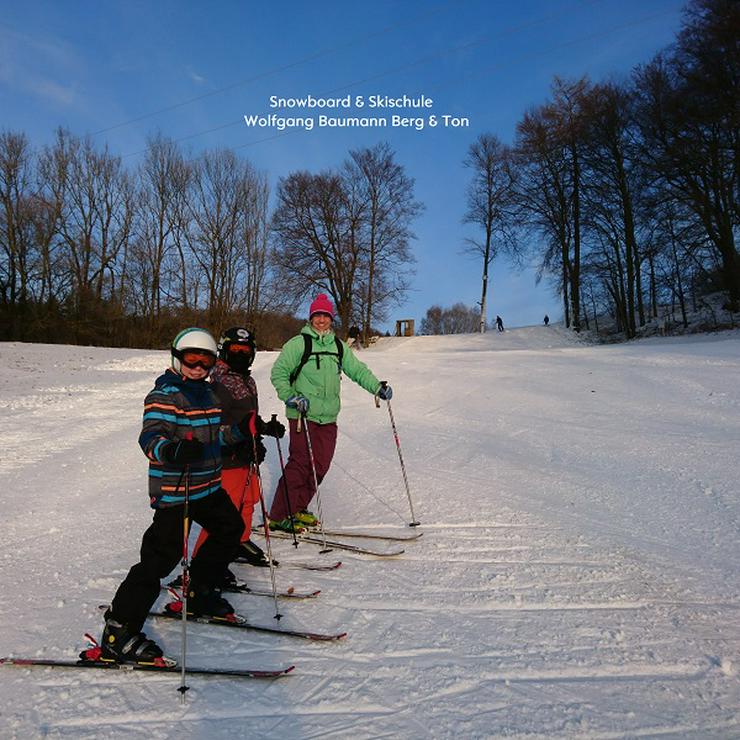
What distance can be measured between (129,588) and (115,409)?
10.6m

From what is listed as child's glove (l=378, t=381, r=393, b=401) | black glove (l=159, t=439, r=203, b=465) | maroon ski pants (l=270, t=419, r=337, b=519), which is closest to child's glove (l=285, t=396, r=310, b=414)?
maroon ski pants (l=270, t=419, r=337, b=519)

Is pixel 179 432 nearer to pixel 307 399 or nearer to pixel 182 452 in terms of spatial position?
pixel 182 452

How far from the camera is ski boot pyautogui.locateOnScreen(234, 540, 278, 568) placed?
13.7 feet

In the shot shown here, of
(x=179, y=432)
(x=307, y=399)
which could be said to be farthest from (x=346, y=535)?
(x=179, y=432)

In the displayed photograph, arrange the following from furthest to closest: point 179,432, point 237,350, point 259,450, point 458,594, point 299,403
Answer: point 299,403
point 237,350
point 259,450
point 458,594
point 179,432

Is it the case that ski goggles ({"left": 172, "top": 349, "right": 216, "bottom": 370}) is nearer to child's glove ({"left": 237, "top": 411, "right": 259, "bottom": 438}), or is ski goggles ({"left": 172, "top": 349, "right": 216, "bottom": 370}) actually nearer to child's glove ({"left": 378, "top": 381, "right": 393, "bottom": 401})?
child's glove ({"left": 237, "top": 411, "right": 259, "bottom": 438})

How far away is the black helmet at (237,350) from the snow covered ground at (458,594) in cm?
165

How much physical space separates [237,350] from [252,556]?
1.70 meters

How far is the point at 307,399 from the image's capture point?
4.77 m

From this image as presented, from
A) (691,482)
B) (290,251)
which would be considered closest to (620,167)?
(290,251)

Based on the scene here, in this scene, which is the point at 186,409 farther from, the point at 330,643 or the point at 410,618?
the point at 410,618

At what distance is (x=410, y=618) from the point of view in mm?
3195

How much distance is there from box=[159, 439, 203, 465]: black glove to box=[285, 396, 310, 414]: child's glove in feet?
5.68

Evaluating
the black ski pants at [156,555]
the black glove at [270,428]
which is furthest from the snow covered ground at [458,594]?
the black glove at [270,428]
